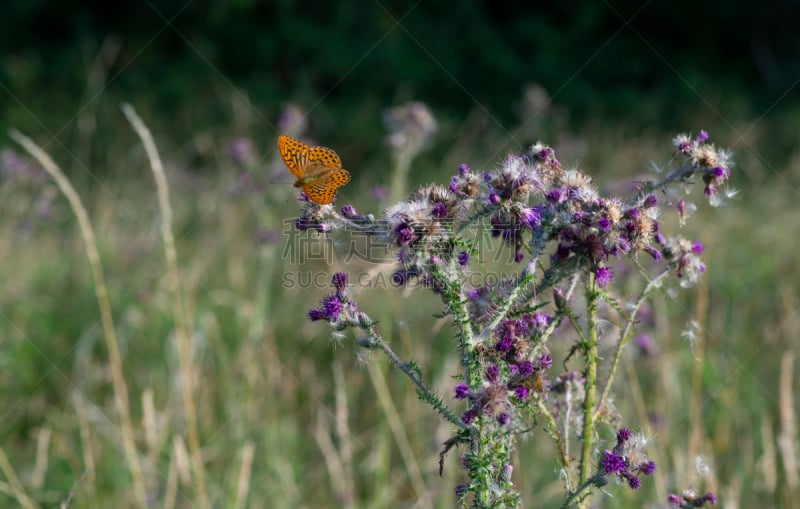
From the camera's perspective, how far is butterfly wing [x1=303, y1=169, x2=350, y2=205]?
60.2 inches

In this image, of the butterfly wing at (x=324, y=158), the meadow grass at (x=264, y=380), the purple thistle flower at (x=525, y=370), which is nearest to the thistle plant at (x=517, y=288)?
the purple thistle flower at (x=525, y=370)

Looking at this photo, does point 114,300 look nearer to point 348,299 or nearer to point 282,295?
point 282,295

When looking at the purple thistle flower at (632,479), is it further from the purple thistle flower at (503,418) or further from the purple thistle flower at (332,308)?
the purple thistle flower at (332,308)

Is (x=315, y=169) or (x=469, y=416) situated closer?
(x=469, y=416)

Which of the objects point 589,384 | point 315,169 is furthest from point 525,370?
point 315,169

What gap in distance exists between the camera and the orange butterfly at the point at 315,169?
5.19 feet

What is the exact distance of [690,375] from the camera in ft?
14.1

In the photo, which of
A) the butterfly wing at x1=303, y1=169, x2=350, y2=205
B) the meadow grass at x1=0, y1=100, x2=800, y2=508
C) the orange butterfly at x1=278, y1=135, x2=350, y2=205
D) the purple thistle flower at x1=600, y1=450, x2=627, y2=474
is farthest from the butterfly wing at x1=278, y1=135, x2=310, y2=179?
the purple thistle flower at x1=600, y1=450, x2=627, y2=474

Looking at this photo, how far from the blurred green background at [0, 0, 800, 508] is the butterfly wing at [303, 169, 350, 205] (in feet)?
1.02

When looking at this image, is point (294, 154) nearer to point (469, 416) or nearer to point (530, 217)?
point (530, 217)

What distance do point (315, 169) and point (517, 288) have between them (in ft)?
2.55

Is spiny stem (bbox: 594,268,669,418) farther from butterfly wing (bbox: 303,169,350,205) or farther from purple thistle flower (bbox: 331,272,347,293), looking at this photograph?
butterfly wing (bbox: 303,169,350,205)

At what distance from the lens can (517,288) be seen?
4.08 ft

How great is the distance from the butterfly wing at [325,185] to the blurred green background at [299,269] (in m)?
0.31
